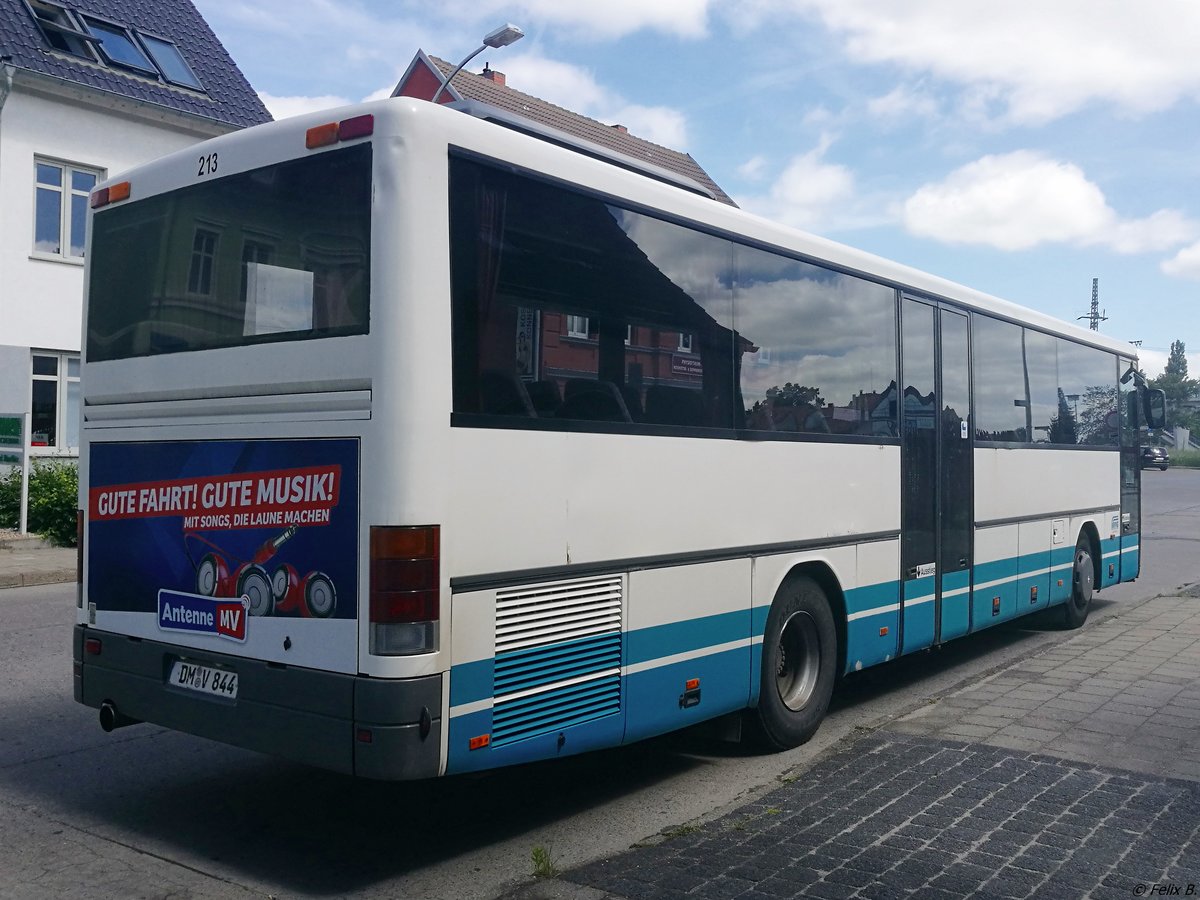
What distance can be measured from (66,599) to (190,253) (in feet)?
29.2

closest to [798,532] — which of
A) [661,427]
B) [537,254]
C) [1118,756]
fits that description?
[661,427]

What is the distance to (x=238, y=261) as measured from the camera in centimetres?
532

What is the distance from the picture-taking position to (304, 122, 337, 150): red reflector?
4891 millimetres

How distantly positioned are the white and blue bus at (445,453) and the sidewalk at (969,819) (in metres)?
0.62

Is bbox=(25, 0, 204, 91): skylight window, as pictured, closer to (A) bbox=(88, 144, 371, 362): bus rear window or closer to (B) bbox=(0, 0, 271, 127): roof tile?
(B) bbox=(0, 0, 271, 127): roof tile

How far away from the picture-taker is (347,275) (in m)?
4.82

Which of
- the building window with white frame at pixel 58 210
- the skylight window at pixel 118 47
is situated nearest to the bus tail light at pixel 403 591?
the building window with white frame at pixel 58 210

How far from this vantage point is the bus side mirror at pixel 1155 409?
45.8ft

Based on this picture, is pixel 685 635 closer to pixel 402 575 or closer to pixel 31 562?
pixel 402 575

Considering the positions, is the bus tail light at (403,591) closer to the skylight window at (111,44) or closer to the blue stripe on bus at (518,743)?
the blue stripe on bus at (518,743)

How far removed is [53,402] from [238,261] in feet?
57.7

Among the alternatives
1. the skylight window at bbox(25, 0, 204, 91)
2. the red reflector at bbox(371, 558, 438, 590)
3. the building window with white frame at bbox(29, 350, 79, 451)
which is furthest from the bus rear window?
the skylight window at bbox(25, 0, 204, 91)

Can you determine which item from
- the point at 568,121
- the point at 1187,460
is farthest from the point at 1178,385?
the point at 568,121

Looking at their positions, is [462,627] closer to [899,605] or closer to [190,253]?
[190,253]
